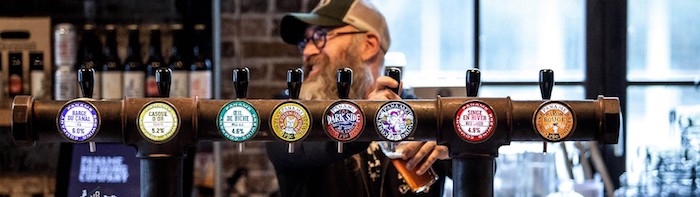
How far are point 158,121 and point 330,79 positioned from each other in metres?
1.20

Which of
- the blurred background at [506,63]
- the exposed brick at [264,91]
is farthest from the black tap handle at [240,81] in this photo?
the exposed brick at [264,91]

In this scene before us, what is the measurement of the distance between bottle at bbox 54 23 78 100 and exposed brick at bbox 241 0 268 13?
61 cm

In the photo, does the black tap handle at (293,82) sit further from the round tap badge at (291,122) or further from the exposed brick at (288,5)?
the exposed brick at (288,5)

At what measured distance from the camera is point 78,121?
122 cm

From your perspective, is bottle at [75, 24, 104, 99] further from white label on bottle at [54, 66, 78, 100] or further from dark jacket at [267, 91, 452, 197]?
dark jacket at [267, 91, 452, 197]

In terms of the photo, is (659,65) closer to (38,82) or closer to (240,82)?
(38,82)

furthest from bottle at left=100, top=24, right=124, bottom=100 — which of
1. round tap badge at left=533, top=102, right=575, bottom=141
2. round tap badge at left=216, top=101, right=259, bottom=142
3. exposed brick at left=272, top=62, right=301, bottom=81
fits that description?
round tap badge at left=533, top=102, right=575, bottom=141

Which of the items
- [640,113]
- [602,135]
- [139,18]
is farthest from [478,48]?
[602,135]

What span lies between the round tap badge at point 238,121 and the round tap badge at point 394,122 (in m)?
0.15

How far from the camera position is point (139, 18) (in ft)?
10.7

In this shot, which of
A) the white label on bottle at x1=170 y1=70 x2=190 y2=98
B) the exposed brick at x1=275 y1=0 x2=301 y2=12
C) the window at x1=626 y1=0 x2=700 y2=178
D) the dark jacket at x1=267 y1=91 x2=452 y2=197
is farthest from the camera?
the window at x1=626 y1=0 x2=700 y2=178

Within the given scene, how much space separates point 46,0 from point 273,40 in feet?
2.49

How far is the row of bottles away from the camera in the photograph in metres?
3.09

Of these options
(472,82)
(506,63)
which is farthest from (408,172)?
(506,63)
